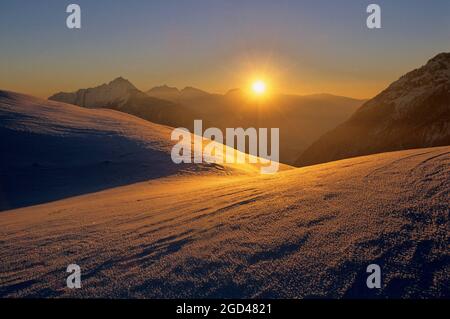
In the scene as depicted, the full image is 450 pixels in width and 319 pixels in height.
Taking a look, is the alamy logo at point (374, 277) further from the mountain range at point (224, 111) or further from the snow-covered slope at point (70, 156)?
the mountain range at point (224, 111)

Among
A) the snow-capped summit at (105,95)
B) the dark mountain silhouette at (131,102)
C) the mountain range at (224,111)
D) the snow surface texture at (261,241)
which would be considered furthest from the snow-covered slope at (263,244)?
the snow-capped summit at (105,95)

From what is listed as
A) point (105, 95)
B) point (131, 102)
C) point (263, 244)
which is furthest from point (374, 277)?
point (105, 95)

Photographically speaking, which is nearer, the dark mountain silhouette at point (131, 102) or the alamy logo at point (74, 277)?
the alamy logo at point (74, 277)

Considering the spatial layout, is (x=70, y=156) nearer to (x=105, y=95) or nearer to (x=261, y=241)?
(x=261, y=241)

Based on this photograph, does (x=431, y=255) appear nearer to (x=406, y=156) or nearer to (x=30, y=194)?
(x=406, y=156)
